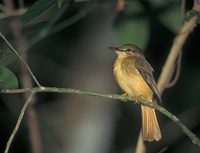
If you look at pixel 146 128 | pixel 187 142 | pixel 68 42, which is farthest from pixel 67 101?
pixel 146 128

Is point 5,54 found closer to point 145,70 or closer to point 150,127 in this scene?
point 150,127

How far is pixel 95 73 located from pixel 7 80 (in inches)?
98.3

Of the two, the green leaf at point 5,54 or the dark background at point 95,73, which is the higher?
the green leaf at point 5,54

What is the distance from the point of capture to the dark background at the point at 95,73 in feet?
16.0

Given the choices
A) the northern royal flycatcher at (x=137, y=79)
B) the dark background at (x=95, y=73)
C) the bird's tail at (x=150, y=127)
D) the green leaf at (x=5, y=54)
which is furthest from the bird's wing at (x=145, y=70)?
the green leaf at (x=5, y=54)

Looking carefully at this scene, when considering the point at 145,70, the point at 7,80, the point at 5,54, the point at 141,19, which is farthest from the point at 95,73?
the point at 7,80

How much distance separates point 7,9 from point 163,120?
3607 millimetres

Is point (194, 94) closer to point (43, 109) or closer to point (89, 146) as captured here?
point (43, 109)

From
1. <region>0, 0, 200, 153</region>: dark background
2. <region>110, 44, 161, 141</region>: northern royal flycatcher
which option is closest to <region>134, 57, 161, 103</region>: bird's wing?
<region>110, 44, 161, 141</region>: northern royal flycatcher

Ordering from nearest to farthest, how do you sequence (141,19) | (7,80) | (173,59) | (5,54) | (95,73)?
(7,80) → (5,54) → (173,59) → (141,19) → (95,73)

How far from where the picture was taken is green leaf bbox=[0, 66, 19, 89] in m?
3.18

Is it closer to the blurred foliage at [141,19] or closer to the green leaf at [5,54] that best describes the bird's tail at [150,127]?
the blurred foliage at [141,19]

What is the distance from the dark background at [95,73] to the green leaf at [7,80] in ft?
2.31

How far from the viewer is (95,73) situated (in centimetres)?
568
